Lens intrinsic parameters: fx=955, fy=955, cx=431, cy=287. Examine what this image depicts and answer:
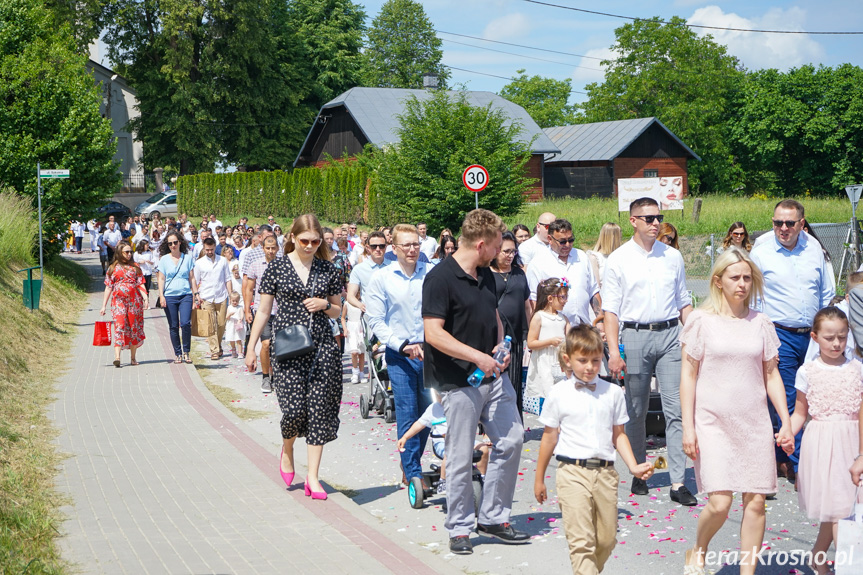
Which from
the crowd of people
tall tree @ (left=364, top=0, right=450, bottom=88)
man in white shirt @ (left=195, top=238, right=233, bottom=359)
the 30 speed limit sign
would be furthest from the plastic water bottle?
tall tree @ (left=364, top=0, right=450, bottom=88)

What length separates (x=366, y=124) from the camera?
5422cm

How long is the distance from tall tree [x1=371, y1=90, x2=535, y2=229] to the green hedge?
24.5ft

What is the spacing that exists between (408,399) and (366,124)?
48.5m

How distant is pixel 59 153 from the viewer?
1070 inches

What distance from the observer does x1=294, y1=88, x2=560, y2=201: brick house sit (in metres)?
54.6

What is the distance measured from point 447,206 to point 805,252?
24.0 metres

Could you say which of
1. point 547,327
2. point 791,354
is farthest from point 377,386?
point 791,354

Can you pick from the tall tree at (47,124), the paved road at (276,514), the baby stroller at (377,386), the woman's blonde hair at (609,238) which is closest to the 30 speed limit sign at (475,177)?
the baby stroller at (377,386)

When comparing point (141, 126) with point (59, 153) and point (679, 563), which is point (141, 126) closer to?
point (59, 153)

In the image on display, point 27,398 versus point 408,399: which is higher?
point 408,399

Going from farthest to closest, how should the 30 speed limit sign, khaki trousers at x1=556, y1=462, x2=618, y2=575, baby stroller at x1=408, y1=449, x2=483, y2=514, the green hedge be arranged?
the green hedge < the 30 speed limit sign < baby stroller at x1=408, y1=449, x2=483, y2=514 < khaki trousers at x1=556, y1=462, x2=618, y2=575

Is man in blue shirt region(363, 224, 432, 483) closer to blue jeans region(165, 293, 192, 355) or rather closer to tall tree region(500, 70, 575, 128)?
blue jeans region(165, 293, 192, 355)

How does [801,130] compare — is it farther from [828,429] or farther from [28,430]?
[828,429]

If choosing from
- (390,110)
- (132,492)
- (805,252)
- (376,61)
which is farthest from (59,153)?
(376,61)
